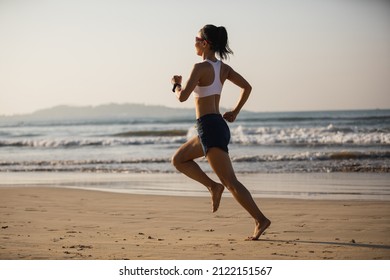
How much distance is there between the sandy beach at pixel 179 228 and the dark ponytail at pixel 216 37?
5.27ft

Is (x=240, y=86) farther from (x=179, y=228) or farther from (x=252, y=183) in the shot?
(x=252, y=183)

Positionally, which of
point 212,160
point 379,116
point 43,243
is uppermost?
point 379,116

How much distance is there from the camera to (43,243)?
5.11 metres

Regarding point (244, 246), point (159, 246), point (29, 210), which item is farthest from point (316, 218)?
point (29, 210)

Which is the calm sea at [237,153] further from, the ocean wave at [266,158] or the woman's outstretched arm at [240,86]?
the woman's outstretched arm at [240,86]

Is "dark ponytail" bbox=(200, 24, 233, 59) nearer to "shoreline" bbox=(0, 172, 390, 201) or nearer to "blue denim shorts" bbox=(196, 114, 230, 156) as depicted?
"blue denim shorts" bbox=(196, 114, 230, 156)

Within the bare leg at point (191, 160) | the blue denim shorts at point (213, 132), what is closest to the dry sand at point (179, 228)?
the bare leg at point (191, 160)

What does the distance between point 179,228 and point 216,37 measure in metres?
2.00

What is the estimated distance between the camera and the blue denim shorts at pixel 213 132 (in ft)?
16.1

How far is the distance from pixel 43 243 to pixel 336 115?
31483 mm

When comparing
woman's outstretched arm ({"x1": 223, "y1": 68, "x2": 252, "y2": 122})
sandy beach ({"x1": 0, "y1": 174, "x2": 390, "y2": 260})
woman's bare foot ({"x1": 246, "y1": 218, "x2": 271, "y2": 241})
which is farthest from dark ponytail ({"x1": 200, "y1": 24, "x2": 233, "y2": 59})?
sandy beach ({"x1": 0, "y1": 174, "x2": 390, "y2": 260})

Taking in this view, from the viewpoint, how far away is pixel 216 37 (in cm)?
491

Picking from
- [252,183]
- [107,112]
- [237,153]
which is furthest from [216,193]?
[107,112]
